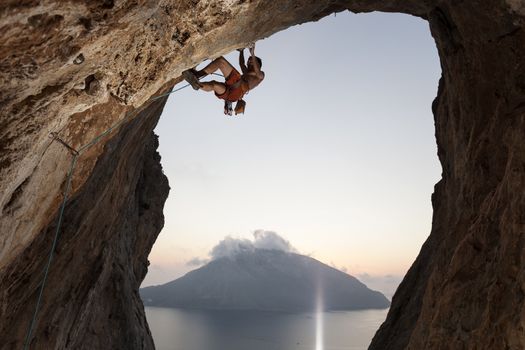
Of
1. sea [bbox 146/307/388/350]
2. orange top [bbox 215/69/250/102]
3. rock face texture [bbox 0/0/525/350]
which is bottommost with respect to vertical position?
sea [bbox 146/307/388/350]

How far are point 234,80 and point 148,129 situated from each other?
5.49m

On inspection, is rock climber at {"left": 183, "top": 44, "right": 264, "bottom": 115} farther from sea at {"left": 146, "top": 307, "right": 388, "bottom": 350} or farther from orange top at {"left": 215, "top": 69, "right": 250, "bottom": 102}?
sea at {"left": 146, "top": 307, "right": 388, "bottom": 350}

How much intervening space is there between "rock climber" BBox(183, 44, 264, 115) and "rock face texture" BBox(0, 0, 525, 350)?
808 mm

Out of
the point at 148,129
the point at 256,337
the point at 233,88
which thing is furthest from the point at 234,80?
the point at 256,337

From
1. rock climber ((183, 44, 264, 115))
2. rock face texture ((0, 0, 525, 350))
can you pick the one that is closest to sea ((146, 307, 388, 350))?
rock face texture ((0, 0, 525, 350))

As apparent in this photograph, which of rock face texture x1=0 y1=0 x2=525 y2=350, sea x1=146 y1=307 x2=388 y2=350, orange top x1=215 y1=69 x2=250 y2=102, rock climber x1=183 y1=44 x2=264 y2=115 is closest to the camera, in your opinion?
rock face texture x1=0 y1=0 x2=525 y2=350

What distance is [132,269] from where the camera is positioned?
19016 mm

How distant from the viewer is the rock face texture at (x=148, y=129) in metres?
3.76

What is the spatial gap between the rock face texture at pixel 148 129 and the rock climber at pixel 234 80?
0.81 meters

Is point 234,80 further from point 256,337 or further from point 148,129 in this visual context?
point 256,337

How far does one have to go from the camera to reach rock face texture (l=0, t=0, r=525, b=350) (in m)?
3.76

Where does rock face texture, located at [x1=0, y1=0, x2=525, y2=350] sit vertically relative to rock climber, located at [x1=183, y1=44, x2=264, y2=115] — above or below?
below

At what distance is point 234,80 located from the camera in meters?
8.31

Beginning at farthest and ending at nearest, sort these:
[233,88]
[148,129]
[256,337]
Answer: [256,337]
[148,129]
[233,88]
